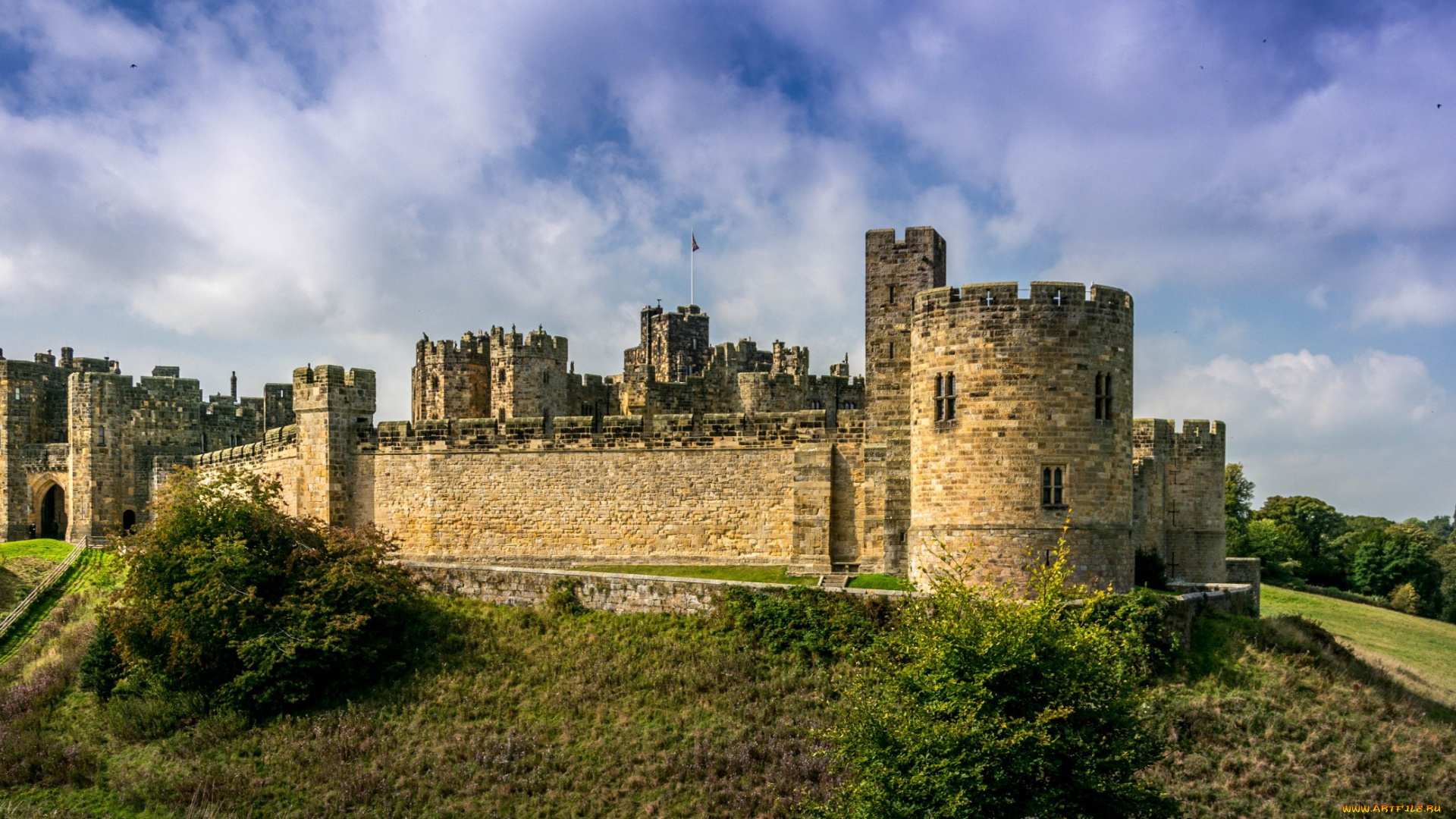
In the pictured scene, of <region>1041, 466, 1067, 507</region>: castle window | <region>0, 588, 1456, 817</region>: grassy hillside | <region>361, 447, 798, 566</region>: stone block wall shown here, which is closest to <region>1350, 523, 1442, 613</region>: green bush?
<region>0, 588, 1456, 817</region>: grassy hillside

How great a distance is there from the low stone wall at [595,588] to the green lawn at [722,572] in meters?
0.85

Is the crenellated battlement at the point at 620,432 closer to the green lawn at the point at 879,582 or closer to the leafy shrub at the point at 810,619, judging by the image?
the green lawn at the point at 879,582

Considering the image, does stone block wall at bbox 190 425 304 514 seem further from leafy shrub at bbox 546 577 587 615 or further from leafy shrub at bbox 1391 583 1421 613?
leafy shrub at bbox 1391 583 1421 613

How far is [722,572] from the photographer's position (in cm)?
2905

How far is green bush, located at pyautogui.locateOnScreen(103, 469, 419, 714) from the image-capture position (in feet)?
80.5

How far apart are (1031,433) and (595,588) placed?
35.3ft

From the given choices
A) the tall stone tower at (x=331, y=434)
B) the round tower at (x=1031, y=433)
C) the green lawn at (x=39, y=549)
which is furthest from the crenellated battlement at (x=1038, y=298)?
the green lawn at (x=39, y=549)

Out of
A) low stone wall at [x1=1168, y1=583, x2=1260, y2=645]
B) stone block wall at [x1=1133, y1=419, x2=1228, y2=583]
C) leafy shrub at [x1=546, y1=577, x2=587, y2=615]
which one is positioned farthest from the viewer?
stone block wall at [x1=1133, y1=419, x2=1228, y2=583]

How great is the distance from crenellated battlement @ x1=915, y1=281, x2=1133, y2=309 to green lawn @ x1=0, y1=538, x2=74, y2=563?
3374 cm

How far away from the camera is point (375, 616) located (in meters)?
26.4

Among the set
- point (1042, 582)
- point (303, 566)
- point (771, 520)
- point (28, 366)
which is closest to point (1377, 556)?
point (771, 520)

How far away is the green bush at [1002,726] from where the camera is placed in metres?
15.8

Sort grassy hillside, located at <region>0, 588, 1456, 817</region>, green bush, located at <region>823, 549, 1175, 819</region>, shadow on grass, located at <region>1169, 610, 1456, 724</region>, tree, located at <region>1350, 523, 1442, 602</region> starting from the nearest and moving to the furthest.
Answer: green bush, located at <region>823, 549, 1175, 819</region>, grassy hillside, located at <region>0, 588, 1456, 817</region>, shadow on grass, located at <region>1169, 610, 1456, 724</region>, tree, located at <region>1350, 523, 1442, 602</region>

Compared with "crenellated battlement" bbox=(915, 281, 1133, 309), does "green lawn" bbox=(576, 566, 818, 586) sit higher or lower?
lower
